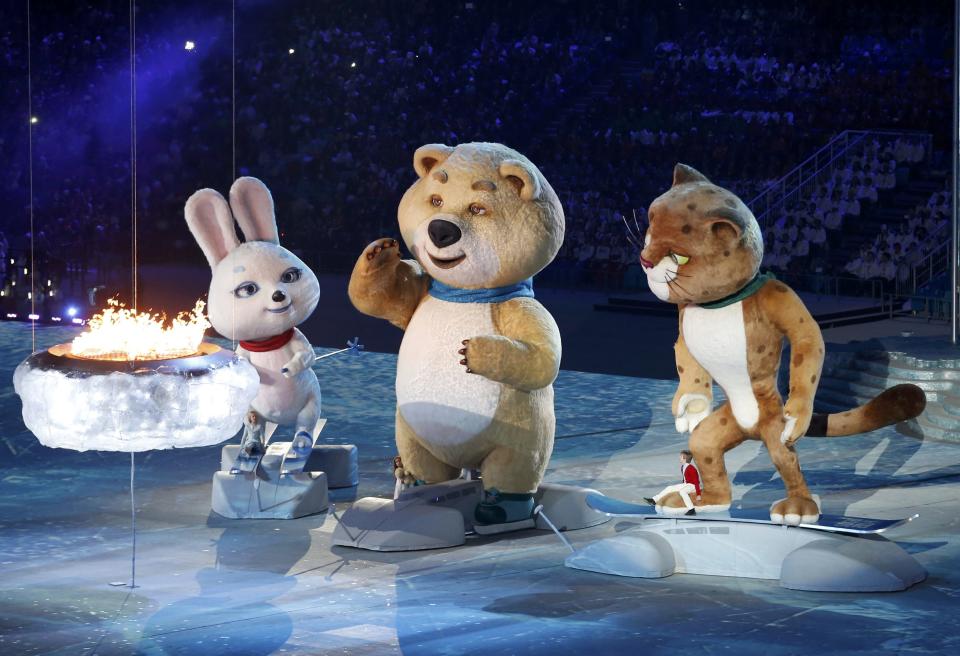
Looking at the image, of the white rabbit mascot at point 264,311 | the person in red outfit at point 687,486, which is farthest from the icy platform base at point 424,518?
the white rabbit mascot at point 264,311

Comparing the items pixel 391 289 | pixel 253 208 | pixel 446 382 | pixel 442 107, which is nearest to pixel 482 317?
pixel 446 382

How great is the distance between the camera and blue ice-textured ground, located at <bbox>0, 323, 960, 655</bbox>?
14.4 ft

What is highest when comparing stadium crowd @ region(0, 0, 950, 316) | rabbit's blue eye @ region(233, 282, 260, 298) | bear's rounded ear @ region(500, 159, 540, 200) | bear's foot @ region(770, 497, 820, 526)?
stadium crowd @ region(0, 0, 950, 316)

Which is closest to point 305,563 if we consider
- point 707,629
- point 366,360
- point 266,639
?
point 266,639

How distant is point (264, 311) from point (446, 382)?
1013 millimetres

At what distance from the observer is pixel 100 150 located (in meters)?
16.6

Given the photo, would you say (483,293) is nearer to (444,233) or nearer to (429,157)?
(444,233)

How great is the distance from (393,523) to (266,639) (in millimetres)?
1328

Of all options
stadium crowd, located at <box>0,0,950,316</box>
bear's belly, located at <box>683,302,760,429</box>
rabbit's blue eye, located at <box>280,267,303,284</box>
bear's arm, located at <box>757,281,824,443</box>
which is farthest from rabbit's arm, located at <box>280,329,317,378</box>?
stadium crowd, located at <box>0,0,950,316</box>

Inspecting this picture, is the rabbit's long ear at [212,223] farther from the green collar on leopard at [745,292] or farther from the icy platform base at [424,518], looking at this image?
the green collar on leopard at [745,292]

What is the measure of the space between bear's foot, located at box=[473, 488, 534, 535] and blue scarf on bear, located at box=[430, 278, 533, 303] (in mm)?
765

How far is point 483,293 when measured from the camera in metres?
5.81

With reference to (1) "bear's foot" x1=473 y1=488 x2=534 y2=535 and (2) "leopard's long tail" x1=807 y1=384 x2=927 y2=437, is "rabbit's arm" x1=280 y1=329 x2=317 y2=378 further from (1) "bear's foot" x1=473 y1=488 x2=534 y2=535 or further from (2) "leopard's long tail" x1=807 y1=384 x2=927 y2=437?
(2) "leopard's long tail" x1=807 y1=384 x2=927 y2=437

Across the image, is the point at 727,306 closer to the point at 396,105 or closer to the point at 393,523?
the point at 393,523
